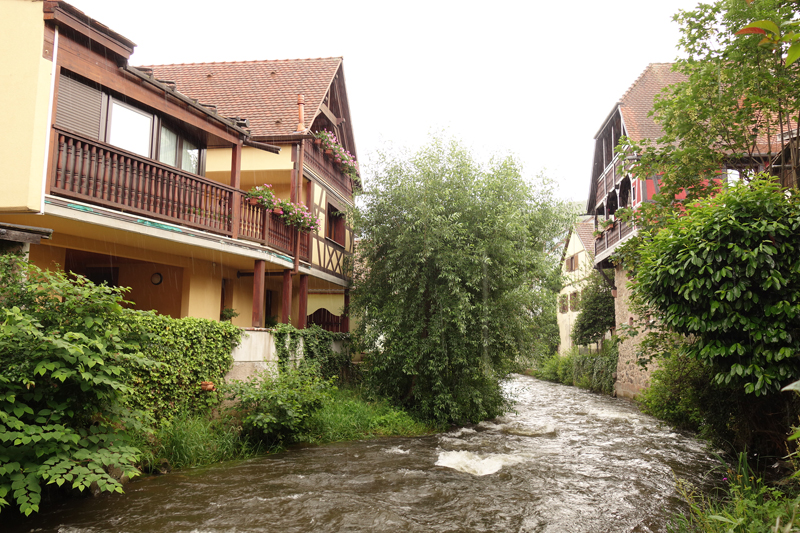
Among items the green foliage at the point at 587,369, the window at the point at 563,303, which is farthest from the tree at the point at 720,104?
the window at the point at 563,303

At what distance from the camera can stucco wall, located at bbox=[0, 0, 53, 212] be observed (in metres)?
7.71

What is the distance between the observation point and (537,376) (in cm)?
3297

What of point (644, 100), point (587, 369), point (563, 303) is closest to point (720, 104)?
point (644, 100)

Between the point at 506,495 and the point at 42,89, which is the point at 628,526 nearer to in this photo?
the point at 506,495

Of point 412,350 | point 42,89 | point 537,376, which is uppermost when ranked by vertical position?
point 42,89

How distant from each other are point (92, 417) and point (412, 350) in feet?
24.8

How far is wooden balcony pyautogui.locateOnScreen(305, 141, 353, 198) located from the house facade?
0.25 ft

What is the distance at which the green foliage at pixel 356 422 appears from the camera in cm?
1110

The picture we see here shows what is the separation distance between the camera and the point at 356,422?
12062 millimetres

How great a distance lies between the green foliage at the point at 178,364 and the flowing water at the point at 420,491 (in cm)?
117

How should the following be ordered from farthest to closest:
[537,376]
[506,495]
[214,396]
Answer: [537,376], [214,396], [506,495]

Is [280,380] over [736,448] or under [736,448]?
over

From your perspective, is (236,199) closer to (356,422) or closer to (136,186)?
(136,186)

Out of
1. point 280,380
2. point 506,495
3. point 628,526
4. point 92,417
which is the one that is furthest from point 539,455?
point 92,417
